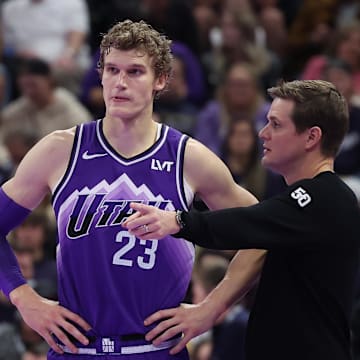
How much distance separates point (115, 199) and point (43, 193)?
386mm

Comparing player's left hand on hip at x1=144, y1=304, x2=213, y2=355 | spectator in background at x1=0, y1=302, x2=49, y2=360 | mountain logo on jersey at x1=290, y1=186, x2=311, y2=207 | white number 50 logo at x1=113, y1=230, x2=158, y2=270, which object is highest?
mountain logo on jersey at x1=290, y1=186, x2=311, y2=207

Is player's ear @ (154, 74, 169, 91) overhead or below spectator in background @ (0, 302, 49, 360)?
overhead

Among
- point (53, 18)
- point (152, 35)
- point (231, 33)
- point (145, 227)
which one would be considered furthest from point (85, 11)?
point (145, 227)

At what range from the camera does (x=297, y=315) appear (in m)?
4.50

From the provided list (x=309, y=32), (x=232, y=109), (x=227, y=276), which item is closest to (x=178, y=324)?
(x=227, y=276)

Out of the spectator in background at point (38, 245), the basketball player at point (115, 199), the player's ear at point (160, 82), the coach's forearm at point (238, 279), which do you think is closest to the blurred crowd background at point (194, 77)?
the spectator in background at point (38, 245)

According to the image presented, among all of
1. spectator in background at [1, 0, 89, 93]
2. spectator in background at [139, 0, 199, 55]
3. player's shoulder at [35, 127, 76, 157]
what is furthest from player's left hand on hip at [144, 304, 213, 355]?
spectator in background at [139, 0, 199, 55]

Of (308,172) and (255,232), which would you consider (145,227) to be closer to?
(255,232)

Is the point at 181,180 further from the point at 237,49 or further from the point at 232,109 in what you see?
the point at 237,49

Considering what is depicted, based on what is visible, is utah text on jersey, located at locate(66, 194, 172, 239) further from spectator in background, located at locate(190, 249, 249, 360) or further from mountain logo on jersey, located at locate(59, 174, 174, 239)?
spectator in background, located at locate(190, 249, 249, 360)

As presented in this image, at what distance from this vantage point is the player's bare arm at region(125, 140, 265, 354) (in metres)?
4.71

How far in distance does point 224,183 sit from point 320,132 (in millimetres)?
551

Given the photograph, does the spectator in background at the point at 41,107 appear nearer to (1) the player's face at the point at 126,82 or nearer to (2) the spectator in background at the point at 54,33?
(2) the spectator in background at the point at 54,33

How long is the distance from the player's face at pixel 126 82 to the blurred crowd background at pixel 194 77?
279cm
